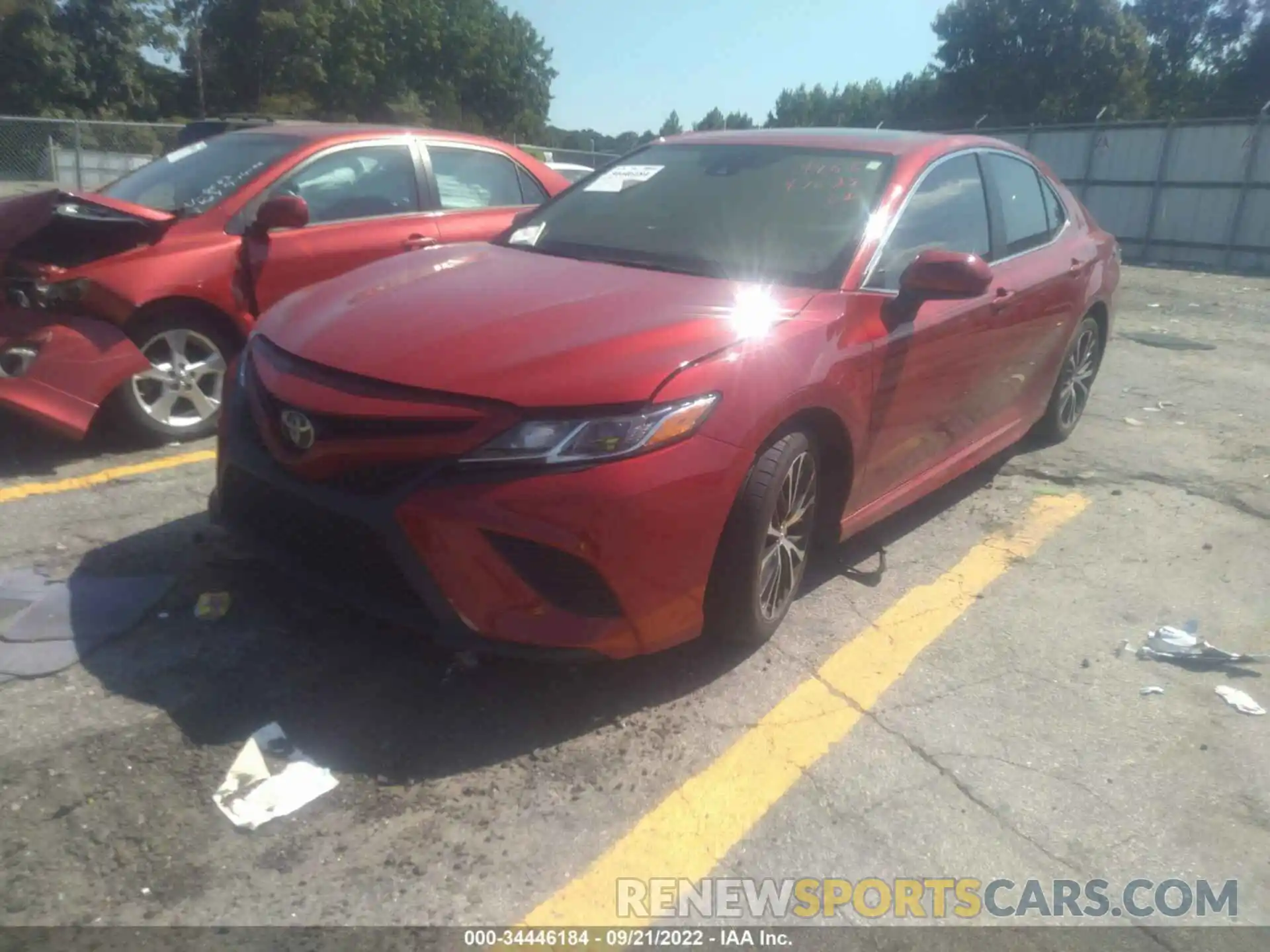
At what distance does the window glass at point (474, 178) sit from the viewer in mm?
6133

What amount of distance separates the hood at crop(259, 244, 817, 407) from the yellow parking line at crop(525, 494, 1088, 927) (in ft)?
3.35

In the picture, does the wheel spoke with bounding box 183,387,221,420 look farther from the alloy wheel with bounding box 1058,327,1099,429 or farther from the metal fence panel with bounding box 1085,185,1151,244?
the metal fence panel with bounding box 1085,185,1151,244

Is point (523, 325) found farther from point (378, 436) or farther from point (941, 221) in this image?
point (941, 221)

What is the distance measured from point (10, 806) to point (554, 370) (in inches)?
63.7

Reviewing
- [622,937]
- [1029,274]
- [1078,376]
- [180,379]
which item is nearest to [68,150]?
[180,379]

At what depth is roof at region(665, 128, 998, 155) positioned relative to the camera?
13.6 ft

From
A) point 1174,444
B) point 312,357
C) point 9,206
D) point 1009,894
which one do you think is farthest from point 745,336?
point 1174,444

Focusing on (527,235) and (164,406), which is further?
(164,406)

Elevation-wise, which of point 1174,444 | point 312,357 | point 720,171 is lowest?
point 1174,444

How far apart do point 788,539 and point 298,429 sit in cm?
153

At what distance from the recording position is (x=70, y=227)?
4.59 m

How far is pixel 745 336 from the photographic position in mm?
3010

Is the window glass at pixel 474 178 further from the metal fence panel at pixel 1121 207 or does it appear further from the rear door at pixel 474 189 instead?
the metal fence panel at pixel 1121 207

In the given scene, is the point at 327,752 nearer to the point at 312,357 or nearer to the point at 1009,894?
the point at 312,357
